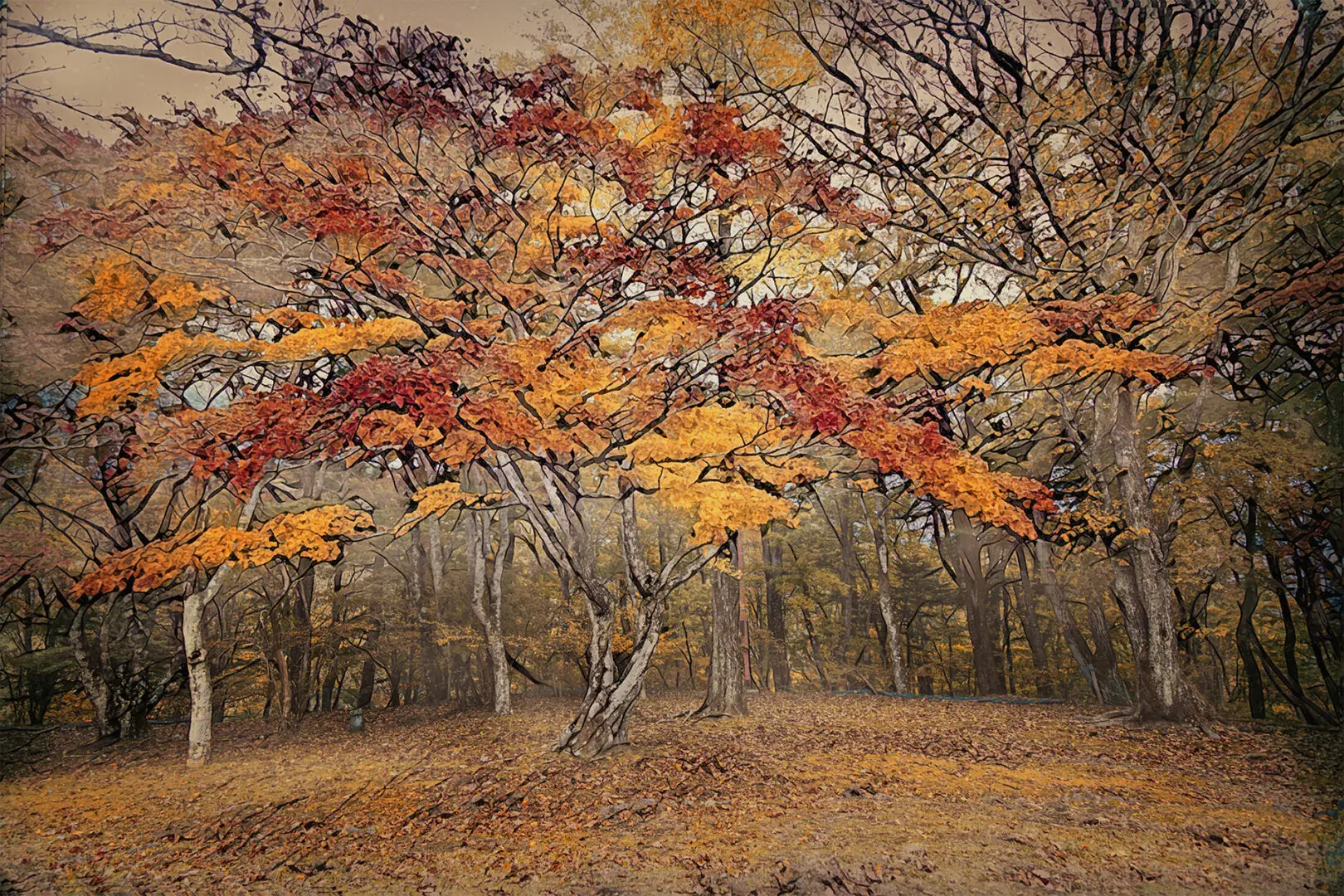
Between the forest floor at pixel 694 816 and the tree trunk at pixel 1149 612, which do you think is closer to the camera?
the forest floor at pixel 694 816

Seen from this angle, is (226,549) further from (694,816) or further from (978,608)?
(978,608)

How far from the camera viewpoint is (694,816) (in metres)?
3.33

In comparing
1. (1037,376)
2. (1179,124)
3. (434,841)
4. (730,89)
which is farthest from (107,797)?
(1179,124)

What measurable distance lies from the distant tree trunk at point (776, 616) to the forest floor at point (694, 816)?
5.12 metres

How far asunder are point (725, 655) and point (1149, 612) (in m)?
3.43

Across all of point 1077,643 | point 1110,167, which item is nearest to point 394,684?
point 1077,643

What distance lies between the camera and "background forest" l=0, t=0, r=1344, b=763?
389 centimetres

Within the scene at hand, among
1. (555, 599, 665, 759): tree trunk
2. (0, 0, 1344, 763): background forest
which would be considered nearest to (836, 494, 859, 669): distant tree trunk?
(0, 0, 1344, 763): background forest

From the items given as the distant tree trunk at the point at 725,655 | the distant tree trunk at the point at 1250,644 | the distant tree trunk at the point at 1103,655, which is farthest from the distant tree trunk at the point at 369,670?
the distant tree trunk at the point at 1250,644

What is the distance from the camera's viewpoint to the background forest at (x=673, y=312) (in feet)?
12.8

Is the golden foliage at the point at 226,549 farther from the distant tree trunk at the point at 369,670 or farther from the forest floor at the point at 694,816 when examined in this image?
the distant tree trunk at the point at 369,670

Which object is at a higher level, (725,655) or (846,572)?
(846,572)

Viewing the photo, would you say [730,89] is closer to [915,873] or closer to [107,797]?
[915,873]

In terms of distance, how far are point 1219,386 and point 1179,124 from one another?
2048 millimetres
